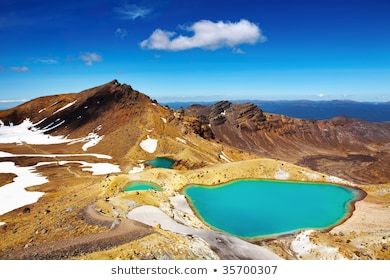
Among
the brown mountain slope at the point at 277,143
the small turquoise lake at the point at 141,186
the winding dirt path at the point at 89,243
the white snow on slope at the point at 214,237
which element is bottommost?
the brown mountain slope at the point at 277,143

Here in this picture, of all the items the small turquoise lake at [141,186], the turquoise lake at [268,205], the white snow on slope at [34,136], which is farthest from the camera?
the white snow on slope at [34,136]

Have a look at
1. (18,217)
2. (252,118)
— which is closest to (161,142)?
(18,217)

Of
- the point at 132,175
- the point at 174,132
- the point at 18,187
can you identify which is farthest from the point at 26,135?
the point at 132,175

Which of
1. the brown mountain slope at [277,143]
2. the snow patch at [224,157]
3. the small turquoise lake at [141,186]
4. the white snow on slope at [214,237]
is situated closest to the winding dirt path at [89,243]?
the white snow on slope at [214,237]

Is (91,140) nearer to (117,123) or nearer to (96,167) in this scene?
(117,123)

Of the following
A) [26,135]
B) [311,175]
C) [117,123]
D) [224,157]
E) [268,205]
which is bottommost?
[224,157]

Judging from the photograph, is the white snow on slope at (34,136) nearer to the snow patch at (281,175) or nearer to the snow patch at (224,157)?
the snow patch at (224,157)
